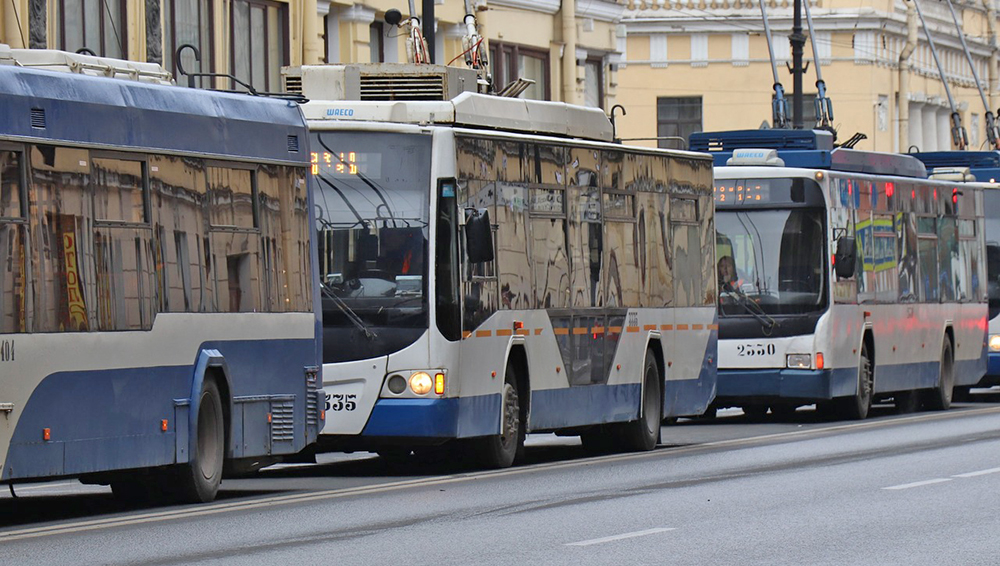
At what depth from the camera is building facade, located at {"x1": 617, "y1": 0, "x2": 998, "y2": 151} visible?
2365 inches

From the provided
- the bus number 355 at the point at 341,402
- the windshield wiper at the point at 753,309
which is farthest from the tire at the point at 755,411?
the bus number 355 at the point at 341,402

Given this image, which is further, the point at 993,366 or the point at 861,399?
the point at 993,366

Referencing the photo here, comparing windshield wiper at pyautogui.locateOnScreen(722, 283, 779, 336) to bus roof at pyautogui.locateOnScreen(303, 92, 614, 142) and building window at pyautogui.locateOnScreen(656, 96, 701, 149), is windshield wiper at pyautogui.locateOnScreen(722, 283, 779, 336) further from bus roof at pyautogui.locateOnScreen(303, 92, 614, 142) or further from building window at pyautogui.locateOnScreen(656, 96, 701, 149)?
building window at pyautogui.locateOnScreen(656, 96, 701, 149)

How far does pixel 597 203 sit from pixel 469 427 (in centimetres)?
361

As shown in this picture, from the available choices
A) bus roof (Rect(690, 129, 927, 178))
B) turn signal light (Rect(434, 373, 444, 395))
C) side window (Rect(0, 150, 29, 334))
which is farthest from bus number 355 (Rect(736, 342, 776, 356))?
side window (Rect(0, 150, 29, 334))

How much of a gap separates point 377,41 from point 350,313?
766 inches

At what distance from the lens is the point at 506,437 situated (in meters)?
→ 19.0

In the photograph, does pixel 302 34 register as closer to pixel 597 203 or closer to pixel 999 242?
pixel 999 242

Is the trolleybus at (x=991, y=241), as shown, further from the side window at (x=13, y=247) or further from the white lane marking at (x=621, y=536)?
the side window at (x=13, y=247)

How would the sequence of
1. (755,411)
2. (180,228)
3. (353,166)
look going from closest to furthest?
1. (180,228)
2. (353,166)
3. (755,411)

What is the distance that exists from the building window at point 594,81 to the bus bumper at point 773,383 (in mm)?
19246

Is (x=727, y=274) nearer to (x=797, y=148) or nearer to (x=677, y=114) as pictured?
(x=797, y=148)

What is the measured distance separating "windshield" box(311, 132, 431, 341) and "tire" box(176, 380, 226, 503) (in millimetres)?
2319

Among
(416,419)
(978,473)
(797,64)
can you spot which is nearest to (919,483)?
(978,473)
